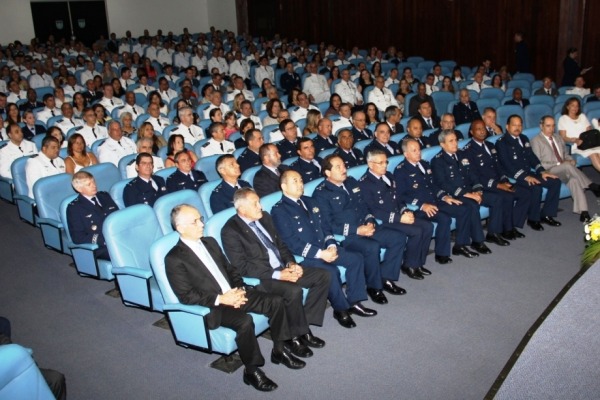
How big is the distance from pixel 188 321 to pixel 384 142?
342cm

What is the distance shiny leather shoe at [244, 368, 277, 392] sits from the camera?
11.4ft

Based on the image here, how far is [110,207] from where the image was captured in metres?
4.75

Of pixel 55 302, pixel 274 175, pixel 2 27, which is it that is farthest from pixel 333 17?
pixel 55 302

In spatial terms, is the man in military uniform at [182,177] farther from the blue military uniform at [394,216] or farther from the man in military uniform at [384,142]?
the man in military uniform at [384,142]

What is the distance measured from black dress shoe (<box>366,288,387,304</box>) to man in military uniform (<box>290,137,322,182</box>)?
142cm

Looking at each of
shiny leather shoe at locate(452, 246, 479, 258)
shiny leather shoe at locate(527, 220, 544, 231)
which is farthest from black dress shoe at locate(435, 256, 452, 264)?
shiny leather shoe at locate(527, 220, 544, 231)

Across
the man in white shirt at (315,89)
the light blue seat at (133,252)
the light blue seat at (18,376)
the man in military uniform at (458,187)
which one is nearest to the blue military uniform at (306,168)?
the man in military uniform at (458,187)

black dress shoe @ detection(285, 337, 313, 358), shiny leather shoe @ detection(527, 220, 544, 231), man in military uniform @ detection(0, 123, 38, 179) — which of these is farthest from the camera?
man in military uniform @ detection(0, 123, 38, 179)

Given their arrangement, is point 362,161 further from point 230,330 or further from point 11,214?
point 11,214

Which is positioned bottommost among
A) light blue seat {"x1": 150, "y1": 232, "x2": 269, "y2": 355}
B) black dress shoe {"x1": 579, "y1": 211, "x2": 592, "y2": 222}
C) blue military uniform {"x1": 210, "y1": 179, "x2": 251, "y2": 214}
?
black dress shoe {"x1": 579, "y1": 211, "x2": 592, "y2": 222}

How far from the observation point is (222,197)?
4.73m

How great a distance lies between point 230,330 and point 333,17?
44.6 ft

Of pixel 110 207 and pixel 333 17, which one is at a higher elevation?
pixel 333 17

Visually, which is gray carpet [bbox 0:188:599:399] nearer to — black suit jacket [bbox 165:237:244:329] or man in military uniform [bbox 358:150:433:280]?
man in military uniform [bbox 358:150:433:280]
